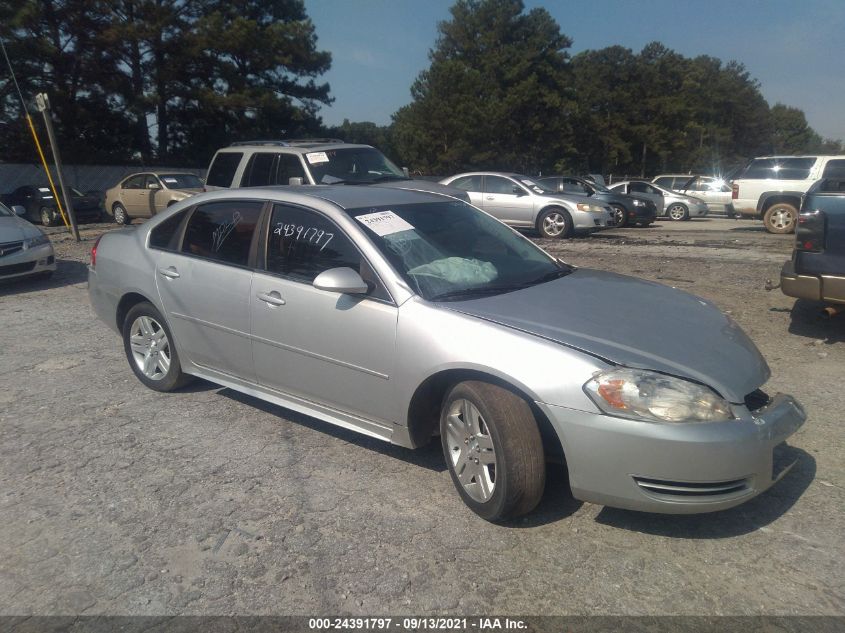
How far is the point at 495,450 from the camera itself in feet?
10.4

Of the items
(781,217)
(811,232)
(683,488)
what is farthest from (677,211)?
(683,488)

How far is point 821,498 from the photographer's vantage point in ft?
11.3

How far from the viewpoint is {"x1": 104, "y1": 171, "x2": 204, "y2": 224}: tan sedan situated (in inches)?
763

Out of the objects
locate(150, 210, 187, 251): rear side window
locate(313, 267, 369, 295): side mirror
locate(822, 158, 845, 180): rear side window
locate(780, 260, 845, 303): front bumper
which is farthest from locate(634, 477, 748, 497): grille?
locate(822, 158, 845, 180): rear side window

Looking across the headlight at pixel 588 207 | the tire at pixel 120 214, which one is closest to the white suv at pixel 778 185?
the headlight at pixel 588 207

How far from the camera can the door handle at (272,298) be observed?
4.09 meters

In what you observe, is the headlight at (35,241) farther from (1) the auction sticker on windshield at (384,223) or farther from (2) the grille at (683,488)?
(2) the grille at (683,488)

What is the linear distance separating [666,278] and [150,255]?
691cm


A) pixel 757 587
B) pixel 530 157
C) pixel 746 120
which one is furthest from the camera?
pixel 746 120

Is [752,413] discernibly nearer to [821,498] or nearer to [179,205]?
[821,498]

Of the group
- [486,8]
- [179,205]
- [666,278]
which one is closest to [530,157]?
[486,8]

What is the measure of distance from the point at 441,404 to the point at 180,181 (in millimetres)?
18102

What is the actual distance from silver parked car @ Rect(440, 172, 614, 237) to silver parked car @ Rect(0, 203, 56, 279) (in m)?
8.16

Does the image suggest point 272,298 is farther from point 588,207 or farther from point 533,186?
point 533,186
